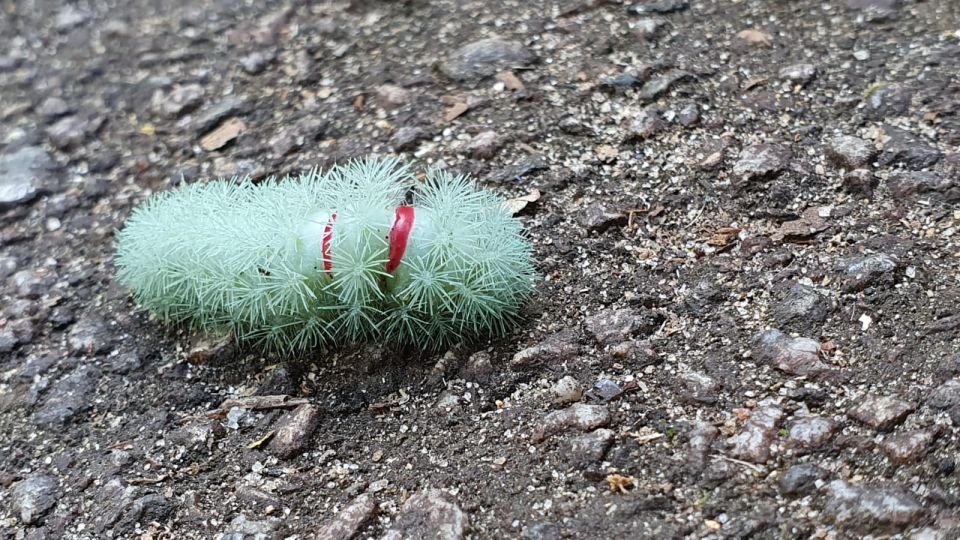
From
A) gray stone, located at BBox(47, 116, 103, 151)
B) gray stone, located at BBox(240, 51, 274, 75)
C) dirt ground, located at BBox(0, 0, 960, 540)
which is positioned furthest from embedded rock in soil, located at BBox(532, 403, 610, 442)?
gray stone, located at BBox(47, 116, 103, 151)

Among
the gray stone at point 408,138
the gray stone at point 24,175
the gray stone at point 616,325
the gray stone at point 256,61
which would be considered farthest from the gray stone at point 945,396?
the gray stone at point 24,175

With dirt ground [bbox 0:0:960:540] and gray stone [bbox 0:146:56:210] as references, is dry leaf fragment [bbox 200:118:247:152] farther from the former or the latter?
gray stone [bbox 0:146:56:210]

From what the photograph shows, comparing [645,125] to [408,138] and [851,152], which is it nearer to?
[851,152]

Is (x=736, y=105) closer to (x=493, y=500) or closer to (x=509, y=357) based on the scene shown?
(x=509, y=357)

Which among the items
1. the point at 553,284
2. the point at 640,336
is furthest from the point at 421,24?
the point at 640,336

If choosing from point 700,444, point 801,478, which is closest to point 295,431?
point 700,444
